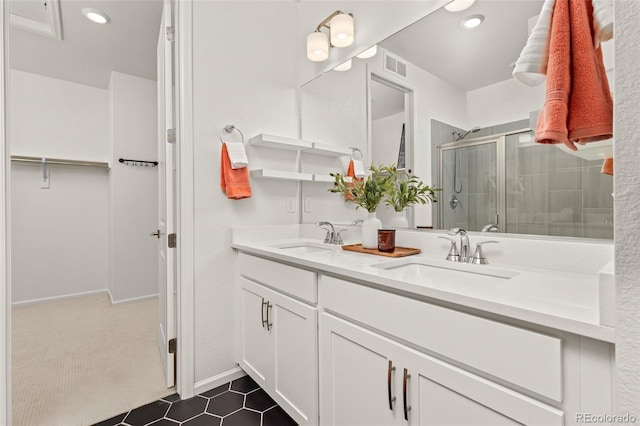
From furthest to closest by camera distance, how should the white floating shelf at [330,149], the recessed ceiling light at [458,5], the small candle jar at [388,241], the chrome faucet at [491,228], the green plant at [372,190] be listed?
the white floating shelf at [330,149] → the green plant at [372,190] → the small candle jar at [388,241] → the recessed ceiling light at [458,5] → the chrome faucet at [491,228]

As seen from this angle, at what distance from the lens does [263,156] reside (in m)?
2.09

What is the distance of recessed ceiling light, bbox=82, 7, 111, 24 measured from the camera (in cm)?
240

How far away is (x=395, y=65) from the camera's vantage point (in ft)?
5.44

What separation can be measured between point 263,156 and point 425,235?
1156mm

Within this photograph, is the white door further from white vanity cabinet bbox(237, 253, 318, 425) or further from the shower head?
the shower head

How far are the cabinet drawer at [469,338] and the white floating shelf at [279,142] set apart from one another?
3.80ft

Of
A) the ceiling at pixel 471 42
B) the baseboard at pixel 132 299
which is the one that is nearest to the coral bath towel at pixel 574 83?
the ceiling at pixel 471 42

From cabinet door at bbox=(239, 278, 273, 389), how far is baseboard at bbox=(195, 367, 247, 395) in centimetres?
9

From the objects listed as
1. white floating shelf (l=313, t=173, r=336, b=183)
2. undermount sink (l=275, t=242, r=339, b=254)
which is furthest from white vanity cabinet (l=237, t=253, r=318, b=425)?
white floating shelf (l=313, t=173, r=336, b=183)

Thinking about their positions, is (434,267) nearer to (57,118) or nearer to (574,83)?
(574,83)

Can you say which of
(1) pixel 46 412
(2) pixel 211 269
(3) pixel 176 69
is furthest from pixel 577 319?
(1) pixel 46 412

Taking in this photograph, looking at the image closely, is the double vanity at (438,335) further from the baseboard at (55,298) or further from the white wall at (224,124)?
the baseboard at (55,298)

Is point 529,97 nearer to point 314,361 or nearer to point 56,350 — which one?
point 314,361

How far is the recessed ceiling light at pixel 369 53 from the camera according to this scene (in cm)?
178
